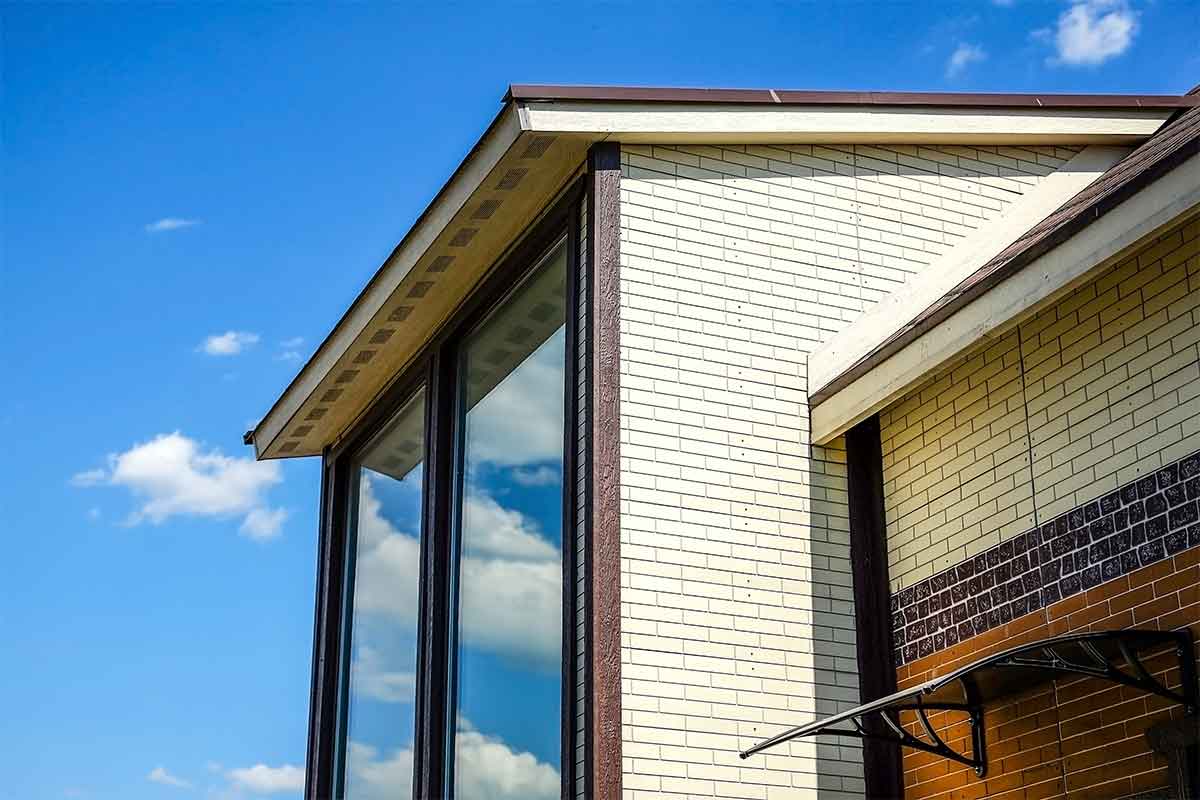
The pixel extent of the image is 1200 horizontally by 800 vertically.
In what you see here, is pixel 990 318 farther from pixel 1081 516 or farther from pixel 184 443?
pixel 184 443

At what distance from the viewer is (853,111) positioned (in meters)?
8.34

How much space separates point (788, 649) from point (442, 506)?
8.70 ft

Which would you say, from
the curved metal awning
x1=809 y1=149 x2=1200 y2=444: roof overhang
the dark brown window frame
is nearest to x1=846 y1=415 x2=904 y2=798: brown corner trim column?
the curved metal awning

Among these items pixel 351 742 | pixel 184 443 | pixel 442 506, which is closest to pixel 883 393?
pixel 442 506

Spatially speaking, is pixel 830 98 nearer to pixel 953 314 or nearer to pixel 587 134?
pixel 587 134

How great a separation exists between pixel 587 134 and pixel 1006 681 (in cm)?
324

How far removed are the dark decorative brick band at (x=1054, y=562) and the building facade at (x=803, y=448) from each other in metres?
0.02

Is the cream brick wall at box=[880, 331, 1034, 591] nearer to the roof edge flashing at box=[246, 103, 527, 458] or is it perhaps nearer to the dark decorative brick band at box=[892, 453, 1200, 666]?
the dark decorative brick band at box=[892, 453, 1200, 666]

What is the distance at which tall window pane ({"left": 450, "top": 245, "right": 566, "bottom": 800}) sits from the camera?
791cm

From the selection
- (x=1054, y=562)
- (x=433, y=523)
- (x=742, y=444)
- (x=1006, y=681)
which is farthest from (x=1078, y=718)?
(x=433, y=523)

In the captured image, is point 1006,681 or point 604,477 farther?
point 604,477

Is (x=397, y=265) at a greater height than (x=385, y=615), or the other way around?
(x=397, y=265)

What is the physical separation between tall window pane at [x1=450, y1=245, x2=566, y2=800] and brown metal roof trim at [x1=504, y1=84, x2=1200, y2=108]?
0.95 m

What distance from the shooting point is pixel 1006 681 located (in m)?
6.57
